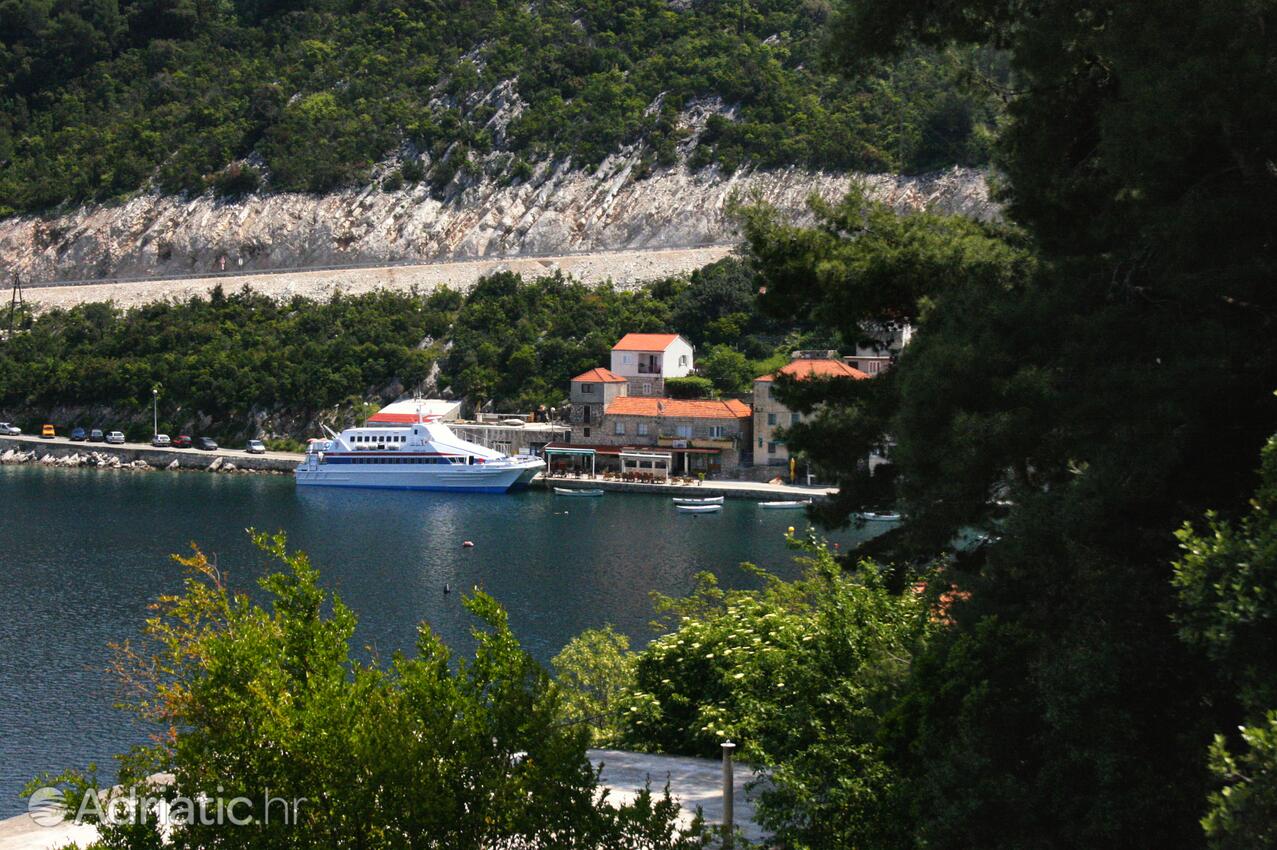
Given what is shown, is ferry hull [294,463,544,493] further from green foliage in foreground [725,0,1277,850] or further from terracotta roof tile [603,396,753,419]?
green foliage in foreground [725,0,1277,850]

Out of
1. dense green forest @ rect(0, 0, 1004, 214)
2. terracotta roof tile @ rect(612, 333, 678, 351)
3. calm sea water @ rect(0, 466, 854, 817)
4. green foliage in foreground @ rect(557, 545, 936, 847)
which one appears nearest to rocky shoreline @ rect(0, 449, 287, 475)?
calm sea water @ rect(0, 466, 854, 817)

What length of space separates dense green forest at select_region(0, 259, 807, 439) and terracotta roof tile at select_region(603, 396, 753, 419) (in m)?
2.29

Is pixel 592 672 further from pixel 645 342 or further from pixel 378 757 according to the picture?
pixel 645 342

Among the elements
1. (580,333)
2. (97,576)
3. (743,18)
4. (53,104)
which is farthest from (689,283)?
(53,104)

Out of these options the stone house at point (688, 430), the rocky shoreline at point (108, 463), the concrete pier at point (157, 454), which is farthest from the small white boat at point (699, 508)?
the rocky shoreline at point (108, 463)

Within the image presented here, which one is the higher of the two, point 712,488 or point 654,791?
point 712,488

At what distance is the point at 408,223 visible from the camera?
74188 millimetres

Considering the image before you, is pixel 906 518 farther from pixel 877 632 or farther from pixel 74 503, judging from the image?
pixel 74 503

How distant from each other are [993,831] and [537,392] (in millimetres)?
49308

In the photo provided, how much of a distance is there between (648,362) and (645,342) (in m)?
0.84

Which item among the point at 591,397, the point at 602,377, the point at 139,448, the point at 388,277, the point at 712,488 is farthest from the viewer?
the point at 388,277

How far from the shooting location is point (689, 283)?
6178 cm

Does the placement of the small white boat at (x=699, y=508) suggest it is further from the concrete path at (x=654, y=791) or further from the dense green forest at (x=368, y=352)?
the concrete path at (x=654, y=791)

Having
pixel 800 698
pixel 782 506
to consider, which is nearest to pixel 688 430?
pixel 782 506
